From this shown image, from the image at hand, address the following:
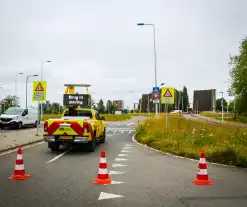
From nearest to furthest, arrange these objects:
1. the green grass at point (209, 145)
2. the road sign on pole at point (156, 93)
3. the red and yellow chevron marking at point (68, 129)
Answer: the green grass at point (209, 145) → the red and yellow chevron marking at point (68, 129) → the road sign on pole at point (156, 93)

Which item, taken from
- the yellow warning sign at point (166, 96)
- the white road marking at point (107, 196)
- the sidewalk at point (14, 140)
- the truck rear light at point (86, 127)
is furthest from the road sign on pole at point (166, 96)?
the white road marking at point (107, 196)

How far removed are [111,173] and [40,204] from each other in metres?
3.07

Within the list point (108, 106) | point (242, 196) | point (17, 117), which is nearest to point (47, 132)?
point (242, 196)

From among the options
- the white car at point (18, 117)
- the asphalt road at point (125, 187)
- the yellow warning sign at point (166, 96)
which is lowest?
the asphalt road at point (125, 187)

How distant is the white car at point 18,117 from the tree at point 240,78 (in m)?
31.3

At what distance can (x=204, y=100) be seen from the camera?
16200 centimetres

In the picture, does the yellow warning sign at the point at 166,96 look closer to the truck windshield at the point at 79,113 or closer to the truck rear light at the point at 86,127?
the truck windshield at the point at 79,113

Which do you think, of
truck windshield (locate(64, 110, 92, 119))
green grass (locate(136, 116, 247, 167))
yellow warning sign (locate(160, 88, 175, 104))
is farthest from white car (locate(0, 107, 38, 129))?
yellow warning sign (locate(160, 88, 175, 104))

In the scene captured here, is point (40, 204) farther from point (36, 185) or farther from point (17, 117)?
point (17, 117)

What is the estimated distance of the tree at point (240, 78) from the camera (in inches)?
1842

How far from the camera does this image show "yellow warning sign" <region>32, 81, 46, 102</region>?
65.4 ft

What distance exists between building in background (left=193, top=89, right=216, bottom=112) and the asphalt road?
504 feet

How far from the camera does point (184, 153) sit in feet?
38.8

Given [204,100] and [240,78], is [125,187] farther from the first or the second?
[204,100]
